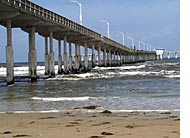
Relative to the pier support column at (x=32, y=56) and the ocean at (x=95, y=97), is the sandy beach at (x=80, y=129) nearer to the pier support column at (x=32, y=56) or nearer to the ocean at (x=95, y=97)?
the ocean at (x=95, y=97)

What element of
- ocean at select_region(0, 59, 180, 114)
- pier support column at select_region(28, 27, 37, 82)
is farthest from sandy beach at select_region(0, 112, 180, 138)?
pier support column at select_region(28, 27, 37, 82)

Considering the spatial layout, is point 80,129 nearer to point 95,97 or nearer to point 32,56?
point 95,97

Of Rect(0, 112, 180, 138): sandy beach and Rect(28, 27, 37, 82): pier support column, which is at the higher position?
Rect(28, 27, 37, 82): pier support column

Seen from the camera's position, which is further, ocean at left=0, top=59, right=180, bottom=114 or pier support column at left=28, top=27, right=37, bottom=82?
pier support column at left=28, top=27, right=37, bottom=82

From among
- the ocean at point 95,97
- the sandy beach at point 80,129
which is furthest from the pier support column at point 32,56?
the sandy beach at point 80,129

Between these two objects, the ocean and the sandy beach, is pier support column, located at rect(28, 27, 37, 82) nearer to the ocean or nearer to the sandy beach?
the ocean

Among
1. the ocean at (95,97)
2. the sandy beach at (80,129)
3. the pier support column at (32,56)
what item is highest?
the pier support column at (32,56)

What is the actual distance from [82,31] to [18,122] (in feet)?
170

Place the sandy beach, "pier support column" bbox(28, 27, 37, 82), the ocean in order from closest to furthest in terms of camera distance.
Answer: the sandy beach < the ocean < "pier support column" bbox(28, 27, 37, 82)

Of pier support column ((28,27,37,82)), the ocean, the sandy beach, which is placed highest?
pier support column ((28,27,37,82))

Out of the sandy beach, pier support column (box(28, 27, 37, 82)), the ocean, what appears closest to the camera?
the sandy beach

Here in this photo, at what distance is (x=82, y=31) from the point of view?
61156 mm

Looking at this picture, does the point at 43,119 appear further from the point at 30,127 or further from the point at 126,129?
the point at 126,129
